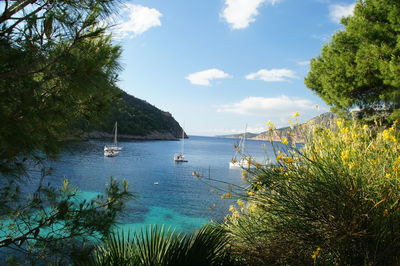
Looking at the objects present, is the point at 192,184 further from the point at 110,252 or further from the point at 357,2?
the point at 110,252

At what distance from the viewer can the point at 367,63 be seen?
6734 mm

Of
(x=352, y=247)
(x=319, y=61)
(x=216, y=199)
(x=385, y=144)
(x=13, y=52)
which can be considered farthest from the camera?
(x=216, y=199)

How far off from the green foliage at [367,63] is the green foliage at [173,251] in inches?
196

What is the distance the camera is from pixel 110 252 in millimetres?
3205

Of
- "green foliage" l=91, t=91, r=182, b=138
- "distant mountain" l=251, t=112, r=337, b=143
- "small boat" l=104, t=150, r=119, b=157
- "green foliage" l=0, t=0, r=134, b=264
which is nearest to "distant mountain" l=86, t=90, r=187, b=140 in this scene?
"green foliage" l=91, t=91, r=182, b=138

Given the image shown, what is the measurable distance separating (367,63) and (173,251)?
6095 millimetres

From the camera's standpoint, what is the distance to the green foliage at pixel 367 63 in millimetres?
6293

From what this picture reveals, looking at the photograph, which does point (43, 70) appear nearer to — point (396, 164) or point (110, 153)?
point (396, 164)

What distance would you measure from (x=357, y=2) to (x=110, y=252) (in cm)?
786

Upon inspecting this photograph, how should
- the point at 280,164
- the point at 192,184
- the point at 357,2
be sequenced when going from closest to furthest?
the point at 280,164 < the point at 357,2 < the point at 192,184

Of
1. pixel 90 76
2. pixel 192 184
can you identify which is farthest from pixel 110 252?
pixel 192 184

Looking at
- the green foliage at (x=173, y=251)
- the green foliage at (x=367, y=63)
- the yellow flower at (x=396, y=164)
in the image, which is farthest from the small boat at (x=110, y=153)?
the yellow flower at (x=396, y=164)

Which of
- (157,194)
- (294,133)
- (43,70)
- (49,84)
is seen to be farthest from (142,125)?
(43,70)

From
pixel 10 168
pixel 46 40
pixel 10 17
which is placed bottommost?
pixel 10 168
